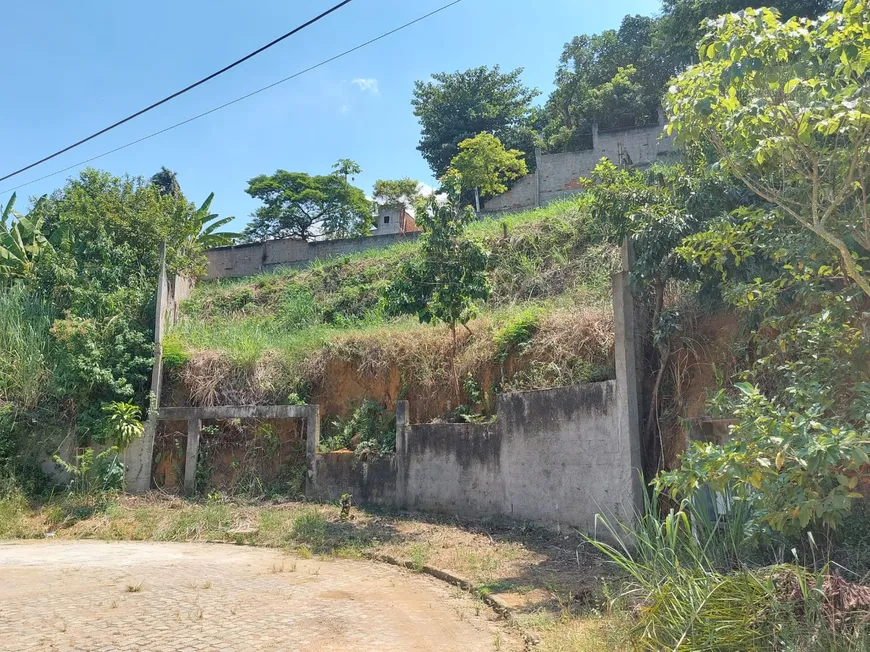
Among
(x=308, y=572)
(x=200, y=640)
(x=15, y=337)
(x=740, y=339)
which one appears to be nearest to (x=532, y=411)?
(x=740, y=339)

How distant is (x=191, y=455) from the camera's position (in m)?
12.2

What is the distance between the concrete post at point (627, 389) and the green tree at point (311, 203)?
25.7m

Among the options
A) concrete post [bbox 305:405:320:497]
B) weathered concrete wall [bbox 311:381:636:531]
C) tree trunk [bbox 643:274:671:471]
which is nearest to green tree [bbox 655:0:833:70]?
tree trunk [bbox 643:274:671:471]

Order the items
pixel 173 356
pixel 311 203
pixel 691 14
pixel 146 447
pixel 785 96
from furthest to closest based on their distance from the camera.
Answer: pixel 311 203 → pixel 691 14 → pixel 173 356 → pixel 146 447 → pixel 785 96

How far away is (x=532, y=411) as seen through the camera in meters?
8.51

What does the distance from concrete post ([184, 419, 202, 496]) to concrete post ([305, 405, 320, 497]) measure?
7.34 ft

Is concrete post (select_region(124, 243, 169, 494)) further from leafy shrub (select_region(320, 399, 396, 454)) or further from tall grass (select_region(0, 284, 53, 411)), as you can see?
leafy shrub (select_region(320, 399, 396, 454))

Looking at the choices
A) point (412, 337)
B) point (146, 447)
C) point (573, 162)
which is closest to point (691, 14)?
point (573, 162)

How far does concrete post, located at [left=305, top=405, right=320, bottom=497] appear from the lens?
1116 centimetres

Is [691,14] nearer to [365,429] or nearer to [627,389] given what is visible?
[365,429]

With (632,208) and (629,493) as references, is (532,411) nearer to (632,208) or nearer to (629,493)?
(629,493)

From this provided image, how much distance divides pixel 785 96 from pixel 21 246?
18.0 m

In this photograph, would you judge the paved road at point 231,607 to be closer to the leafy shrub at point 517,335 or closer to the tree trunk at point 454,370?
the tree trunk at point 454,370

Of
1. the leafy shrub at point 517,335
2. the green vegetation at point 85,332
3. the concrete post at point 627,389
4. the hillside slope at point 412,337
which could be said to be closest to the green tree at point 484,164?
the hillside slope at point 412,337
